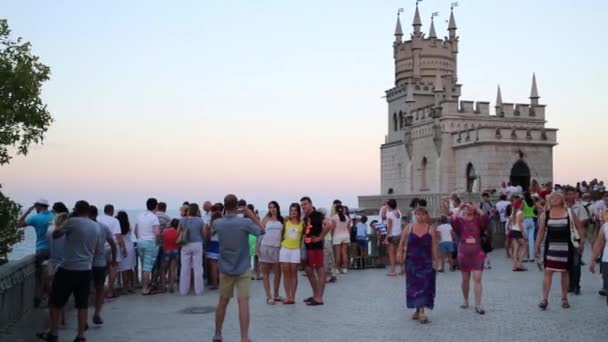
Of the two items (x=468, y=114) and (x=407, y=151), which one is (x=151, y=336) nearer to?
(x=468, y=114)

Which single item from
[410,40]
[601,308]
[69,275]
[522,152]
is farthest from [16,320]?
[410,40]

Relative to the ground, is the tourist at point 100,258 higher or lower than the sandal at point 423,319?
higher

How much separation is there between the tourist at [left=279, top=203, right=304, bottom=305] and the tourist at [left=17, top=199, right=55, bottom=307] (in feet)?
12.8

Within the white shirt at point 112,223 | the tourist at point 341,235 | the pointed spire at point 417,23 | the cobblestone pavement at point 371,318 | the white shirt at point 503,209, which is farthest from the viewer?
the pointed spire at point 417,23

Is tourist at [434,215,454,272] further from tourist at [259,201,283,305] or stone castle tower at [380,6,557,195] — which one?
stone castle tower at [380,6,557,195]

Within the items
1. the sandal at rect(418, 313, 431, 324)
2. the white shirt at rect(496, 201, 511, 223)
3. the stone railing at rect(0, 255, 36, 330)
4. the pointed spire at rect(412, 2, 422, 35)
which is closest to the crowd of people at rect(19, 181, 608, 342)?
the sandal at rect(418, 313, 431, 324)

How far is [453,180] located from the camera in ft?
130

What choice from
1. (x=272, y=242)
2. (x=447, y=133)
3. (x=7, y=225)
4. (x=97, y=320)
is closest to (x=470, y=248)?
(x=272, y=242)

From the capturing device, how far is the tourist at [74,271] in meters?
8.39

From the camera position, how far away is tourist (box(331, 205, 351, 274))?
1592 cm

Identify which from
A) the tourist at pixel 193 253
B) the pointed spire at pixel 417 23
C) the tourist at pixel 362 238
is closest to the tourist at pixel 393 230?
the tourist at pixel 362 238

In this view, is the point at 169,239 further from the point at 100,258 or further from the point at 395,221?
the point at 395,221

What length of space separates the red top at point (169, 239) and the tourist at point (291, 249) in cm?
269

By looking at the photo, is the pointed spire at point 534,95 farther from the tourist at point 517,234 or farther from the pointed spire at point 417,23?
the tourist at point 517,234
